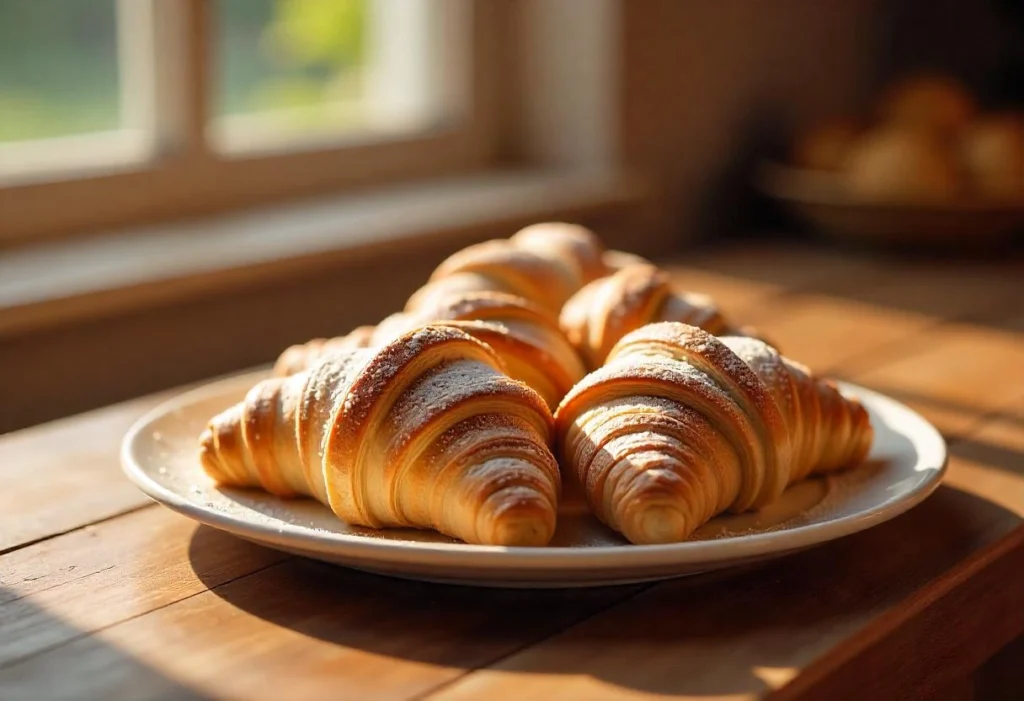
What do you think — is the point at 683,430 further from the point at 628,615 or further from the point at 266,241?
the point at 266,241

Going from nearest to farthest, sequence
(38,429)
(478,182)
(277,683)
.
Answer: (277,683), (38,429), (478,182)

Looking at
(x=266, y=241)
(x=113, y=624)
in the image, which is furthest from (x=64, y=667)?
(x=266, y=241)

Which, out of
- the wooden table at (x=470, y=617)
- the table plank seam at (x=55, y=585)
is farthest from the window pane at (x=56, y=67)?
the table plank seam at (x=55, y=585)

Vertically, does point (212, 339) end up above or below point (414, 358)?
below

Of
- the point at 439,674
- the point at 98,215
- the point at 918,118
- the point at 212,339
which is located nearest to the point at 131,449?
the point at 439,674

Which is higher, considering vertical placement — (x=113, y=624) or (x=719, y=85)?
(x=719, y=85)

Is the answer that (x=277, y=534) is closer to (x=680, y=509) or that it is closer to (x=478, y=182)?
(x=680, y=509)

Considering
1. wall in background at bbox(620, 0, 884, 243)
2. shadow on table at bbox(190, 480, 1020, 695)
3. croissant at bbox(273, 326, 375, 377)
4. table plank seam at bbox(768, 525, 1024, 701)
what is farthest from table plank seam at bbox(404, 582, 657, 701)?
wall in background at bbox(620, 0, 884, 243)
